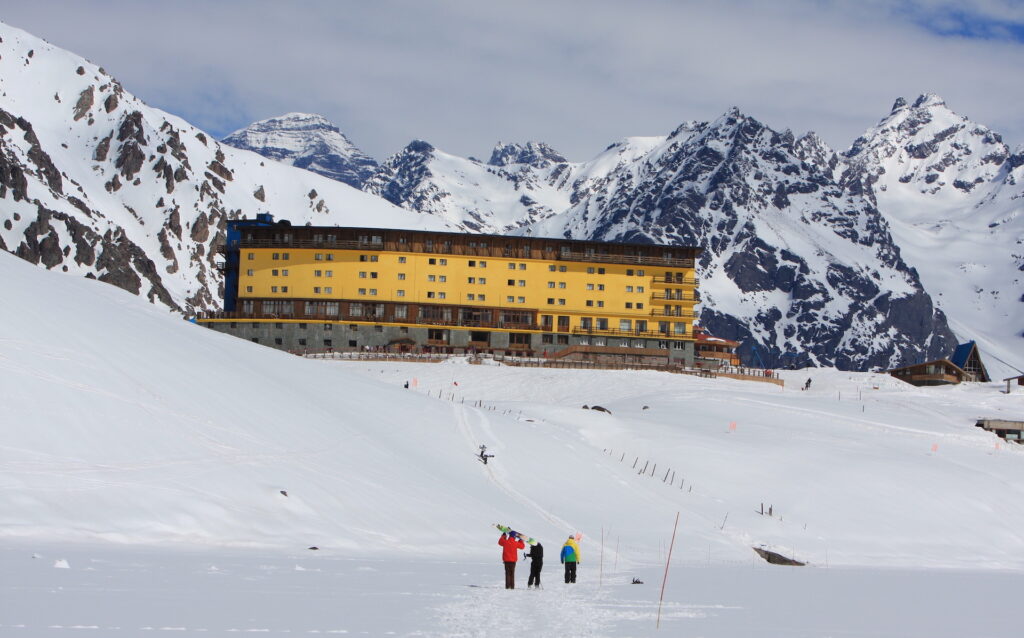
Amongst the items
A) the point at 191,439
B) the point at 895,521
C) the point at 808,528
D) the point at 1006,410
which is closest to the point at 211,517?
the point at 191,439

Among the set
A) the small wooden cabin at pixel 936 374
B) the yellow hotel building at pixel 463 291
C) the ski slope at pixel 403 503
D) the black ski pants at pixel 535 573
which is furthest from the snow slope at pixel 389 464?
the small wooden cabin at pixel 936 374

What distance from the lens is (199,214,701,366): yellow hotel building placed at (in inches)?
4589

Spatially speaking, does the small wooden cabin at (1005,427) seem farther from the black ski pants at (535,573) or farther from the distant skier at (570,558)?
the black ski pants at (535,573)

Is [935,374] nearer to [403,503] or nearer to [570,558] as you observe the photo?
[403,503]

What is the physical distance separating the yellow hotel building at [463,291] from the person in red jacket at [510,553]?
293 feet

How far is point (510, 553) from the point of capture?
24719 millimetres

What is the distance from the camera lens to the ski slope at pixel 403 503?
2023 centimetres

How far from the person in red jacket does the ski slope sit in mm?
759

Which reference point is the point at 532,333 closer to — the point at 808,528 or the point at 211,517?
the point at 808,528

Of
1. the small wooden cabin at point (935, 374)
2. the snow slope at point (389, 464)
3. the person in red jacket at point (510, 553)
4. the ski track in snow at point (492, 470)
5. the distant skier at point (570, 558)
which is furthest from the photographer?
the small wooden cabin at point (935, 374)

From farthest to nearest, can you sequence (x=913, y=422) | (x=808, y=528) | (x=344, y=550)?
1. (x=913, y=422)
2. (x=808, y=528)
3. (x=344, y=550)

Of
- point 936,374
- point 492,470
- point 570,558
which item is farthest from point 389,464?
point 936,374

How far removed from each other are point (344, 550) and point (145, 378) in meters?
13.0

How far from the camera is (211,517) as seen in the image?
29.7 meters
